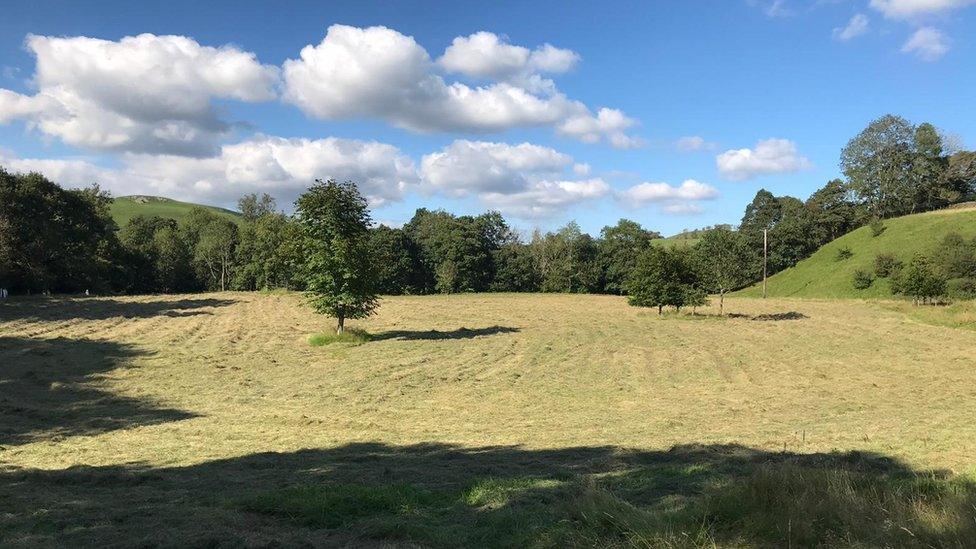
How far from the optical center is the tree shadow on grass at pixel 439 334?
32.3m

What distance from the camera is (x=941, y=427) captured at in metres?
12.6

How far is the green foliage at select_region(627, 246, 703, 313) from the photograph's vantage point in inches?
1821

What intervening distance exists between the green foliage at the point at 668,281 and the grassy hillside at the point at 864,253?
38.2 m

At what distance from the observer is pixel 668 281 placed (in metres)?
46.8

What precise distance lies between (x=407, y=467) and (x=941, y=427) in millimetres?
12271

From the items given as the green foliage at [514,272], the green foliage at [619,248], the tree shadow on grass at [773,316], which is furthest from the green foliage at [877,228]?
the green foliage at [514,272]

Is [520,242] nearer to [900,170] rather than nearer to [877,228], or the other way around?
[877,228]

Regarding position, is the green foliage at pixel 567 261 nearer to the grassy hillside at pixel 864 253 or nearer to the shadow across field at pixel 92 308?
the grassy hillside at pixel 864 253

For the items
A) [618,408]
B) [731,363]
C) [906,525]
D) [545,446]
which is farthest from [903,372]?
[906,525]

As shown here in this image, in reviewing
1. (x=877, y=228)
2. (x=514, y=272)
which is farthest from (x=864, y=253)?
(x=514, y=272)

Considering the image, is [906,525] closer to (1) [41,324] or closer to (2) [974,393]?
(2) [974,393]

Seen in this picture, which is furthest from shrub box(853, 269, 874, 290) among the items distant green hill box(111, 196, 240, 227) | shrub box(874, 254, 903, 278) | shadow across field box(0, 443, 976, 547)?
distant green hill box(111, 196, 240, 227)

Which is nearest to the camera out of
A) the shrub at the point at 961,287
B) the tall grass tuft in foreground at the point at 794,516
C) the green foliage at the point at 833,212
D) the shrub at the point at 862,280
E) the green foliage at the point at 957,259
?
the tall grass tuft in foreground at the point at 794,516

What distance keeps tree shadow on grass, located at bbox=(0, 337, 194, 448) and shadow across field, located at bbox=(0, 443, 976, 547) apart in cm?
481
